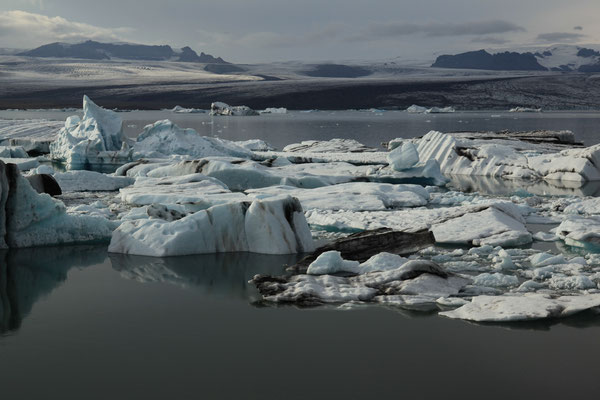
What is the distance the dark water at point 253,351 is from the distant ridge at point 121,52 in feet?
529

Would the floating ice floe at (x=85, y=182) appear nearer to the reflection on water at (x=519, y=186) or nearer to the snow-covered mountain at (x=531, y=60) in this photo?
the reflection on water at (x=519, y=186)

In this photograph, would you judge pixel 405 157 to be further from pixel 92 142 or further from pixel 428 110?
pixel 428 110

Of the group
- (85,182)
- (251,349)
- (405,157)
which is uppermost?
(405,157)

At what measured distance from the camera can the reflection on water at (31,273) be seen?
4.81m

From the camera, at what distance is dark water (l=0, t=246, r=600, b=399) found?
3299 mm

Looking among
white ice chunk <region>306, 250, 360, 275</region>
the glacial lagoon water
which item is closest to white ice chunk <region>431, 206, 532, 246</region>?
white ice chunk <region>306, 250, 360, 275</region>

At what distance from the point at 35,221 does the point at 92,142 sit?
945 centimetres

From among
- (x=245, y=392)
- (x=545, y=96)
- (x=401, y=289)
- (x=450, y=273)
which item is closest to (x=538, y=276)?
(x=450, y=273)

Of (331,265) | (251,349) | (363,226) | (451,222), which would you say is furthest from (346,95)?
(251,349)

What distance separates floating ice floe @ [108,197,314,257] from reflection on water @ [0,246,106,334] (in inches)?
18.2

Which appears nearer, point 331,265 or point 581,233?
point 331,265

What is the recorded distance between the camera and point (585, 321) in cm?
429

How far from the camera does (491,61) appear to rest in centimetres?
15688

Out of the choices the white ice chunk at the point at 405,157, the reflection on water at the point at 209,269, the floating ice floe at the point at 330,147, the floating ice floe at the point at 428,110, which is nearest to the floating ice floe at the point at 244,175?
the white ice chunk at the point at 405,157
